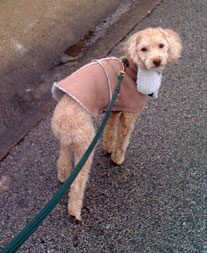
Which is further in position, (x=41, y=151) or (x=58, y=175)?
(x=41, y=151)

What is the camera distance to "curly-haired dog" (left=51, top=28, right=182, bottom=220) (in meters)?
2.35

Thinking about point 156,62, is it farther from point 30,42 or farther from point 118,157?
point 30,42

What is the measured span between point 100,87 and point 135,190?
103 cm

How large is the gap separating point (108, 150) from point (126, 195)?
501 mm

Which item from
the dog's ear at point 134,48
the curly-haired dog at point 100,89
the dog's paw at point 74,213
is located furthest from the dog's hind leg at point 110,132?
the dog's paw at point 74,213

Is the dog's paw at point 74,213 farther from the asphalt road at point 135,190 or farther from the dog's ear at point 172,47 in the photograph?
the dog's ear at point 172,47

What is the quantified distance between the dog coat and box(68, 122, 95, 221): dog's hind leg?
0.65ft

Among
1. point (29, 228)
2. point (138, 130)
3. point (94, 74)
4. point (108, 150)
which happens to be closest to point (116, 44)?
point (138, 130)

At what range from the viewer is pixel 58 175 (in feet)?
9.47

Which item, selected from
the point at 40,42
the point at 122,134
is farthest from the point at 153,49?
the point at 40,42

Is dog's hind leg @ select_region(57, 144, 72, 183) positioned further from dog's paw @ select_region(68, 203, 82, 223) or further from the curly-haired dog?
dog's paw @ select_region(68, 203, 82, 223)

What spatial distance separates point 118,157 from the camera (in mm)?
3055

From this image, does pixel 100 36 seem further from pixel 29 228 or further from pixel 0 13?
pixel 29 228

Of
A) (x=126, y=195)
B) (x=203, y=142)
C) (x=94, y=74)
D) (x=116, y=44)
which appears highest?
(x=94, y=74)
